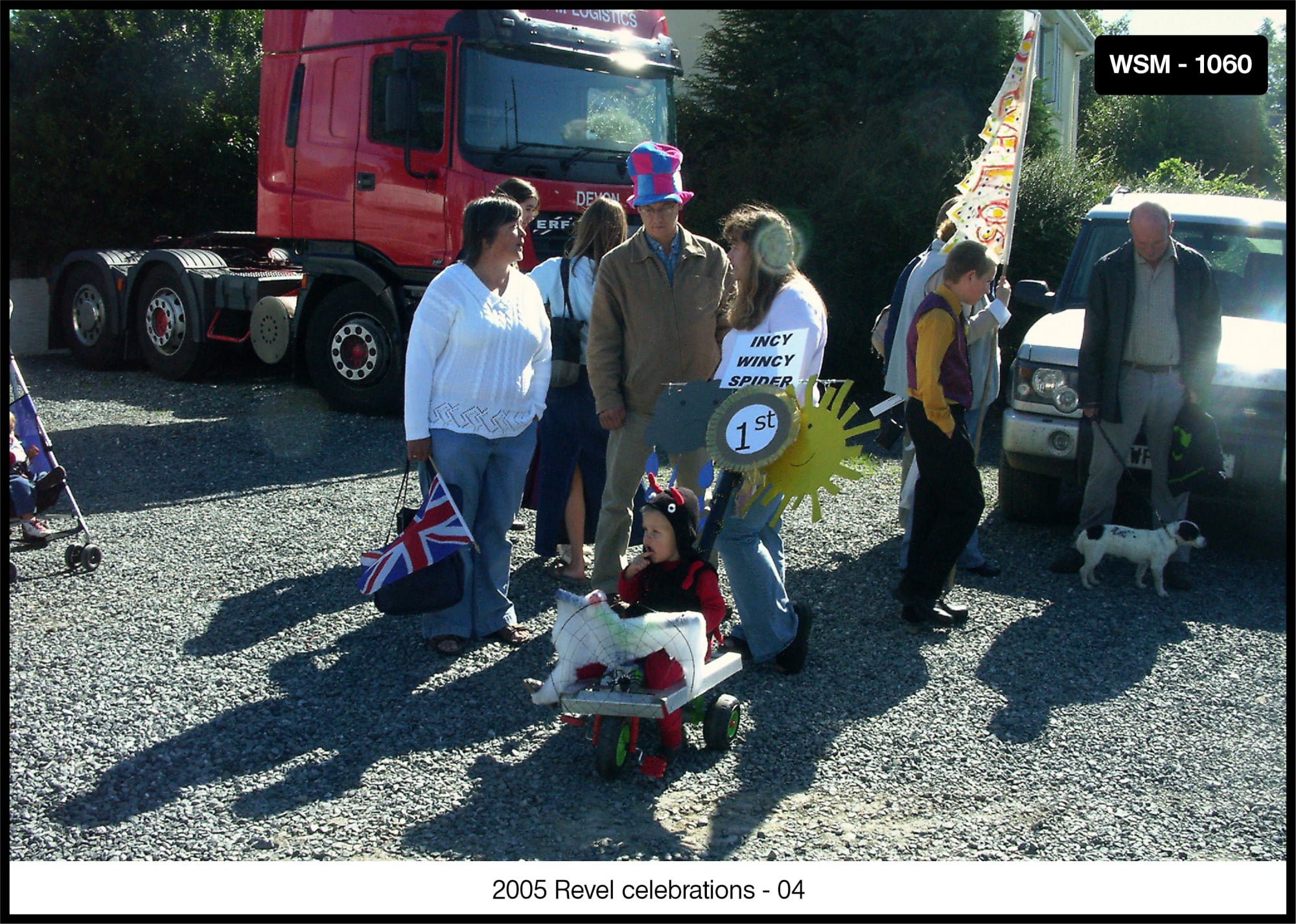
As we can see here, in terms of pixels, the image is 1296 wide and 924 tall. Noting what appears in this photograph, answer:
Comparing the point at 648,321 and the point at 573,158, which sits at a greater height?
the point at 573,158

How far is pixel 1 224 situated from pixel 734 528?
2.85m

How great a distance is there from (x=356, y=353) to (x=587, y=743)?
6922 mm

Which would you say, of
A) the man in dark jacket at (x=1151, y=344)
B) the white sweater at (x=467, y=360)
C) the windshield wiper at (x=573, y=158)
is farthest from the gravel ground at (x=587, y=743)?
the windshield wiper at (x=573, y=158)

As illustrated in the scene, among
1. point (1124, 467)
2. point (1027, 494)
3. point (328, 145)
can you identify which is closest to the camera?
point (1124, 467)

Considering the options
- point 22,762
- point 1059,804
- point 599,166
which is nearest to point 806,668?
point 1059,804

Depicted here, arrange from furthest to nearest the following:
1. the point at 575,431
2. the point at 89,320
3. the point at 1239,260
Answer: the point at 89,320 → the point at 1239,260 → the point at 575,431

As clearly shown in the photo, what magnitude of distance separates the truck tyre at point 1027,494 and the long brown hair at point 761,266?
313 centimetres

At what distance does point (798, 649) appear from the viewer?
4.76 m

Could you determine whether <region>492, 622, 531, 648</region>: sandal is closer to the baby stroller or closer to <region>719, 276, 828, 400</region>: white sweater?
<region>719, 276, 828, 400</region>: white sweater

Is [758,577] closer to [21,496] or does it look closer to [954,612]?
[954,612]

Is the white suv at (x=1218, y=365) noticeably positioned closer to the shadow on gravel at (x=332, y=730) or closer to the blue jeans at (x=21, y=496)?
the shadow on gravel at (x=332, y=730)

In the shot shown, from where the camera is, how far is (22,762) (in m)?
3.86

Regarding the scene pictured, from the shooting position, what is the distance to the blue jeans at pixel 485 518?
4.82m

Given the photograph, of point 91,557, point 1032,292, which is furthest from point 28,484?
point 1032,292
